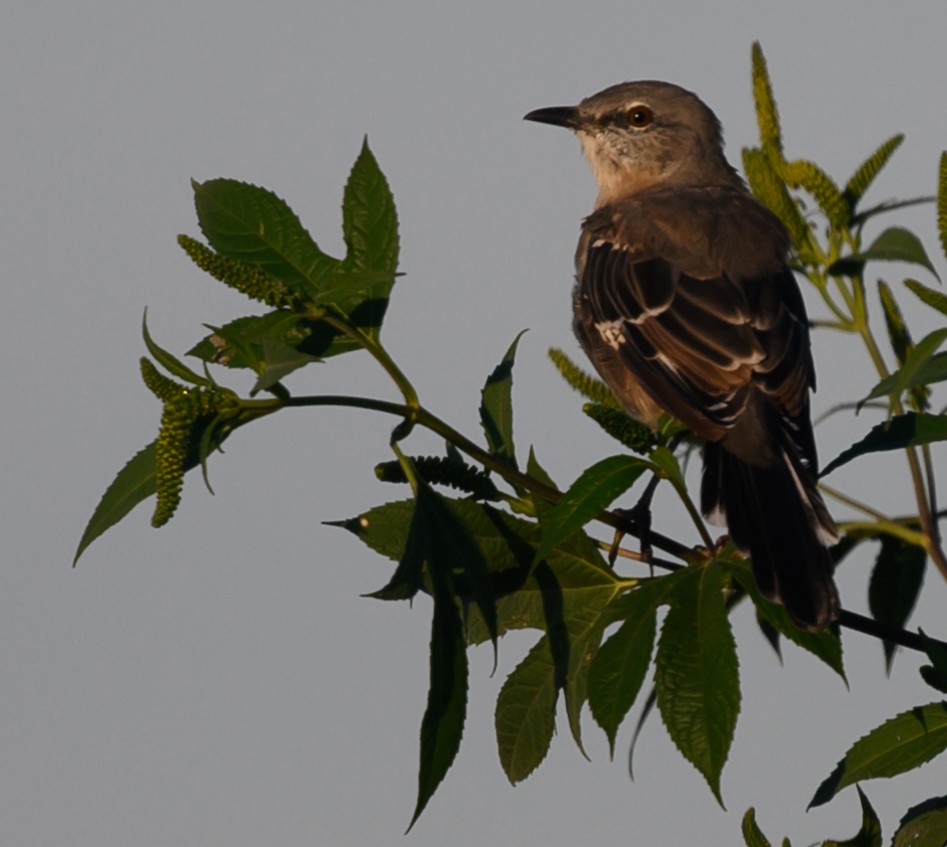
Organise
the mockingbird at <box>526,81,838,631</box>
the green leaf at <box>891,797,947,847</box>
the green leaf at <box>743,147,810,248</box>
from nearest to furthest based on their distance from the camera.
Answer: the green leaf at <box>891,797,947,847</box> < the green leaf at <box>743,147,810,248</box> < the mockingbird at <box>526,81,838,631</box>

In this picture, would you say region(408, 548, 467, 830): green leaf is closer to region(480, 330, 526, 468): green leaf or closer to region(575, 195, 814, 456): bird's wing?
region(480, 330, 526, 468): green leaf

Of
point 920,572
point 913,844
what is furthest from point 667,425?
point 913,844

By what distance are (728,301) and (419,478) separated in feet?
8.83

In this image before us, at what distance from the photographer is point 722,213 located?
603 centimetres

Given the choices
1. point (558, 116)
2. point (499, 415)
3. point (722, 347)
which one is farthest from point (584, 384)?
point (558, 116)

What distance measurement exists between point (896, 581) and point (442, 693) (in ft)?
4.03

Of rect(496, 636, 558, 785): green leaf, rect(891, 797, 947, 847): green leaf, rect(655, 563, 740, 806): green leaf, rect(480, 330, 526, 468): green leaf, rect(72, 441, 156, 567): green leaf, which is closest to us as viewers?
rect(655, 563, 740, 806): green leaf

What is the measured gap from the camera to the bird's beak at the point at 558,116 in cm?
741

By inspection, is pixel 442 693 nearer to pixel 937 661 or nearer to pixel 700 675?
pixel 700 675

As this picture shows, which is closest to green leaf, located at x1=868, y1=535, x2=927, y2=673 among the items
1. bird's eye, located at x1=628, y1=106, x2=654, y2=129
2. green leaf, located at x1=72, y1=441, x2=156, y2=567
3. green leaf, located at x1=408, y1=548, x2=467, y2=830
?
green leaf, located at x1=408, y1=548, x2=467, y2=830

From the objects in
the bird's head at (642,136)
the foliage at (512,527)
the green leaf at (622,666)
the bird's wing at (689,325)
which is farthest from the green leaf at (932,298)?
the bird's head at (642,136)

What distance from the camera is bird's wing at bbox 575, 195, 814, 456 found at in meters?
4.79

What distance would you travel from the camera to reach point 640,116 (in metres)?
7.57

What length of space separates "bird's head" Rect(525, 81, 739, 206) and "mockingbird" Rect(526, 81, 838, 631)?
1.03ft
